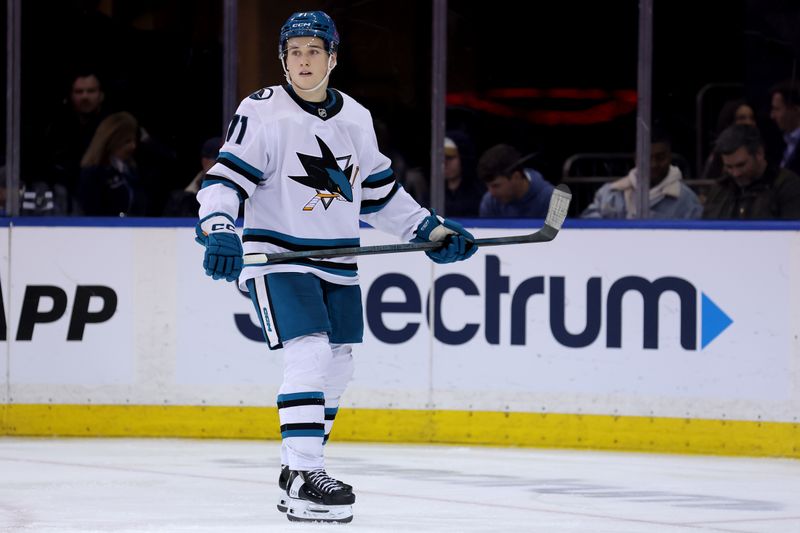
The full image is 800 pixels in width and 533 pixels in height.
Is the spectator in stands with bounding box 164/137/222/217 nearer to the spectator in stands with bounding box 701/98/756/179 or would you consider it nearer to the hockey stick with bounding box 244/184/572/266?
the spectator in stands with bounding box 701/98/756/179

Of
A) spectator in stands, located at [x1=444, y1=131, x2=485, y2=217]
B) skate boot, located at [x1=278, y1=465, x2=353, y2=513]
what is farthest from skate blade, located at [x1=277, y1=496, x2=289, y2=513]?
spectator in stands, located at [x1=444, y1=131, x2=485, y2=217]

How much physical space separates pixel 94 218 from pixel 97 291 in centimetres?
31

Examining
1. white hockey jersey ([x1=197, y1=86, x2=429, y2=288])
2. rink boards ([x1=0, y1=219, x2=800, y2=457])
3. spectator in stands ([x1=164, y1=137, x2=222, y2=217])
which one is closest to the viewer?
white hockey jersey ([x1=197, y1=86, x2=429, y2=288])

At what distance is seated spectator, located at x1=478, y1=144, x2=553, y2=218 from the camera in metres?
6.71

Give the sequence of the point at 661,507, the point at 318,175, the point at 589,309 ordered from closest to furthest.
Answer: the point at 318,175
the point at 661,507
the point at 589,309

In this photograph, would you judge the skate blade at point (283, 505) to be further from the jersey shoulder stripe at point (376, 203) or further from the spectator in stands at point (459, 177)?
the spectator in stands at point (459, 177)

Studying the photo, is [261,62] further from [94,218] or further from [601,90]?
[601,90]

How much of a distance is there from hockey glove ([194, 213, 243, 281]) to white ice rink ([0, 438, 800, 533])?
2.23ft

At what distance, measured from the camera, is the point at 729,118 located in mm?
6488

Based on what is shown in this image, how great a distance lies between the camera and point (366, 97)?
6820mm

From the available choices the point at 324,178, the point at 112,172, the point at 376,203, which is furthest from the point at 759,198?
the point at 112,172

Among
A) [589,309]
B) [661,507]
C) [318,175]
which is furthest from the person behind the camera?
[589,309]

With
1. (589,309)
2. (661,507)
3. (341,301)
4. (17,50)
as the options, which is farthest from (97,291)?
(661,507)

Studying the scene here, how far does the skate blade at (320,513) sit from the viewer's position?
4.36 metres
